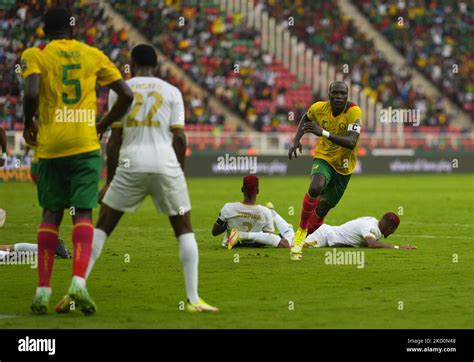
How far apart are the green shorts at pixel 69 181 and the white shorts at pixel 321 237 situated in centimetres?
702

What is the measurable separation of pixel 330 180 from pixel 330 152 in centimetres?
44

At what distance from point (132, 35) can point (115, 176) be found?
1397 inches

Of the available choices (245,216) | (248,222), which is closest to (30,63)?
(245,216)

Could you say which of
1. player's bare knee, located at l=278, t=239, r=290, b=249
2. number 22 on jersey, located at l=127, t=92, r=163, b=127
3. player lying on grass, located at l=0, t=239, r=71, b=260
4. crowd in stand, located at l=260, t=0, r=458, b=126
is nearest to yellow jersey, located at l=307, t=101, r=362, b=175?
player's bare knee, located at l=278, t=239, r=290, b=249

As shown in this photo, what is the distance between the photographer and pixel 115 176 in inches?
398

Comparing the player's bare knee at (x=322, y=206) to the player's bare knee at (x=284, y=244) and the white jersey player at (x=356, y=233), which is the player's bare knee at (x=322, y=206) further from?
the player's bare knee at (x=284, y=244)

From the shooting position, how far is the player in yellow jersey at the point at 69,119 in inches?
395

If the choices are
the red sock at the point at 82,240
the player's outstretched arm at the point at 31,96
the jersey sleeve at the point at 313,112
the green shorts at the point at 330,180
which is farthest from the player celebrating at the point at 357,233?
the player's outstretched arm at the point at 31,96

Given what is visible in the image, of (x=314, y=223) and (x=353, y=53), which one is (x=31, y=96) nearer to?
(x=314, y=223)

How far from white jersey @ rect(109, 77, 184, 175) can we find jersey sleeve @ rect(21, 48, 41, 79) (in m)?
0.70

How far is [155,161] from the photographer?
9.98 m

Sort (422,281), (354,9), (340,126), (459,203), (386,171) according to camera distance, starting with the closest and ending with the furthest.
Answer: (422,281)
(340,126)
(459,203)
(386,171)
(354,9)
